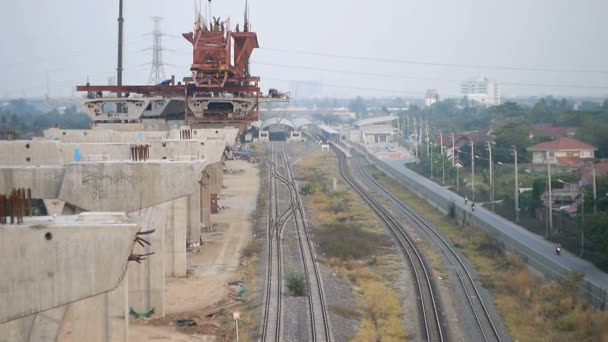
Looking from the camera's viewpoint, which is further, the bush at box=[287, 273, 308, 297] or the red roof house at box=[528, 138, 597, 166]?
the red roof house at box=[528, 138, 597, 166]

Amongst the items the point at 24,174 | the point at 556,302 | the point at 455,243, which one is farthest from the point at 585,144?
the point at 24,174

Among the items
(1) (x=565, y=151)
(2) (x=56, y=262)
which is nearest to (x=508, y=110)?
(1) (x=565, y=151)

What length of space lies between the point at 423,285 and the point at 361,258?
4.19 meters

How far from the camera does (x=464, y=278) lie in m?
21.7

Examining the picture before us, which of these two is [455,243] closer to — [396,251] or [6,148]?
[396,251]

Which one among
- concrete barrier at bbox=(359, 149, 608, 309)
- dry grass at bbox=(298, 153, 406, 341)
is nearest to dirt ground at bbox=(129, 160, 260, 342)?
dry grass at bbox=(298, 153, 406, 341)

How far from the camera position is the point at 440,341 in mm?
15617

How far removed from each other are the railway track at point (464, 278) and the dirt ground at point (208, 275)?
548 cm

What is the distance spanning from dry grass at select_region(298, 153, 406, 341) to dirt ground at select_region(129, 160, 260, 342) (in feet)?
9.25

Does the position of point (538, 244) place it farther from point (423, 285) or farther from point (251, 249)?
point (251, 249)

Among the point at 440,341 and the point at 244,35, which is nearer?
the point at 440,341

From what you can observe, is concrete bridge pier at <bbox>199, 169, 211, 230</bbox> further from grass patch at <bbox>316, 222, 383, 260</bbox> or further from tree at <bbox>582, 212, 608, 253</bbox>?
tree at <bbox>582, 212, 608, 253</bbox>

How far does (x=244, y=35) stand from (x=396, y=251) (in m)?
20.4

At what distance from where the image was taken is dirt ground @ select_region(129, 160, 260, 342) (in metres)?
16.6
